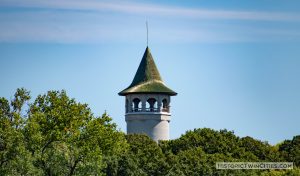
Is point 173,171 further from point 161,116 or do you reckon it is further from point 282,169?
point 161,116

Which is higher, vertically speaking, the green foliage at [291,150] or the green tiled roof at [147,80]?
the green tiled roof at [147,80]

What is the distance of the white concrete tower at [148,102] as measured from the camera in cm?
13638

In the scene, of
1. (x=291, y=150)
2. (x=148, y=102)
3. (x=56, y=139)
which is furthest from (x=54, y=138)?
(x=148, y=102)

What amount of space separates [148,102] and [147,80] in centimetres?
253

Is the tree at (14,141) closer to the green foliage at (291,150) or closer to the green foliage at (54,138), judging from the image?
the green foliage at (54,138)

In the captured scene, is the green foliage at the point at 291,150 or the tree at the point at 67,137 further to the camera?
the green foliage at the point at 291,150

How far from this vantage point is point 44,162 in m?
88.9

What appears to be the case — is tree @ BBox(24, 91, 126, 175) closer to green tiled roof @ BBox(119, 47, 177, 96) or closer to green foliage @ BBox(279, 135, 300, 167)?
green foliage @ BBox(279, 135, 300, 167)

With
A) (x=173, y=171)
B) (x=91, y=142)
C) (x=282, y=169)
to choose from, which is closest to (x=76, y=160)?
(x=91, y=142)

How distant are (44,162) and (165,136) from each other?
48.1 metres

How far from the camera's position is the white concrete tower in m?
136

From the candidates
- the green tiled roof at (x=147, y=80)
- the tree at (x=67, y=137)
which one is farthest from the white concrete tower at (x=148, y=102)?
the tree at (x=67, y=137)

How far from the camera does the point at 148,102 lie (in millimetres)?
138250

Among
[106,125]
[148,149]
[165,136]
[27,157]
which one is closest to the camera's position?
[27,157]
